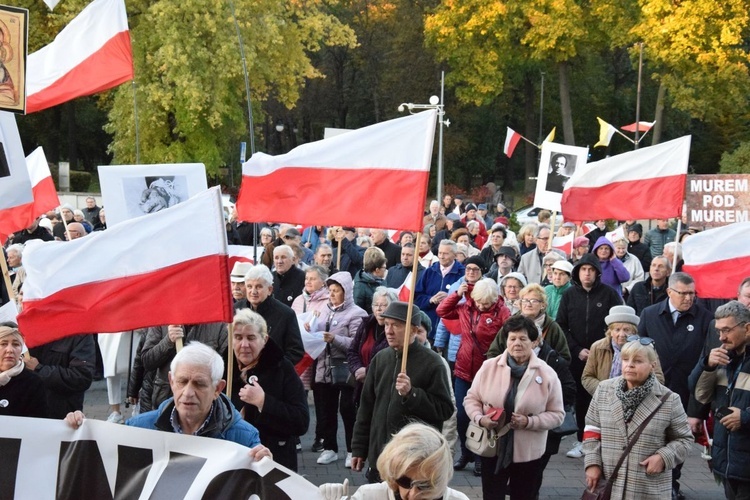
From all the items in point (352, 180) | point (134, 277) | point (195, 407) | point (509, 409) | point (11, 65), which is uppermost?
point (11, 65)

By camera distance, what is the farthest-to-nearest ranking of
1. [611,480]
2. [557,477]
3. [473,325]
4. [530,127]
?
[530,127] < [557,477] < [473,325] < [611,480]

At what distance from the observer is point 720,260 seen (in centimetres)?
949

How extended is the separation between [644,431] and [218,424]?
2.69 metres

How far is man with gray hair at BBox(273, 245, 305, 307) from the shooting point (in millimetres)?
11125

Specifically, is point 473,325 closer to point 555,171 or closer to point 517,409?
point 517,409

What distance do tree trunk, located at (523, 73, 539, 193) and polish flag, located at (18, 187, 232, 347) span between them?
4370 cm

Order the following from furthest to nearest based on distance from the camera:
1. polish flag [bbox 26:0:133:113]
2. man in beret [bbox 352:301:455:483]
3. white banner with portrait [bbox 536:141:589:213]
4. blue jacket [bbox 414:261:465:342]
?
white banner with portrait [bbox 536:141:589:213] < blue jacket [bbox 414:261:465:342] < polish flag [bbox 26:0:133:113] < man in beret [bbox 352:301:455:483]

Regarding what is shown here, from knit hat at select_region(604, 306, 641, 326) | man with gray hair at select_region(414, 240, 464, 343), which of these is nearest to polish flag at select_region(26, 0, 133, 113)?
man with gray hair at select_region(414, 240, 464, 343)

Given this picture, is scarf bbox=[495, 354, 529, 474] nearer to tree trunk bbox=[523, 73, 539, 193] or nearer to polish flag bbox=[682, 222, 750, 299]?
polish flag bbox=[682, 222, 750, 299]

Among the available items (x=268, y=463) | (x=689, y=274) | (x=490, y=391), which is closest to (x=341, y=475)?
(x=490, y=391)

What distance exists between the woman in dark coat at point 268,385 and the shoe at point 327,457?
10.8ft

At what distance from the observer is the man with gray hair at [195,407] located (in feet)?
15.3

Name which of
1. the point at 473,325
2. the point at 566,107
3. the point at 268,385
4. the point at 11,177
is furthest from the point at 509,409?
the point at 566,107

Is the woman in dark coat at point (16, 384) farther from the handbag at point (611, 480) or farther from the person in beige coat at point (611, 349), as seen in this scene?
the person in beige coat at point (611, 349)
